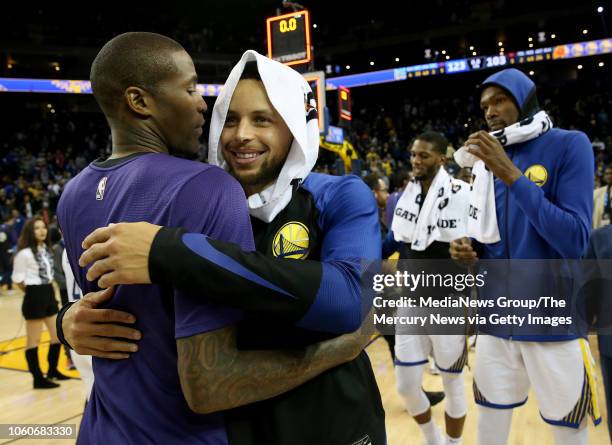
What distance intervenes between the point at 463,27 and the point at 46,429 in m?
24.6

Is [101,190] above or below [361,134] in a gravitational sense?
below

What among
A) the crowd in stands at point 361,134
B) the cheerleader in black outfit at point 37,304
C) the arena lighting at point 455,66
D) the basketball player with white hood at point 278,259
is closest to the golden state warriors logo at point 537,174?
the basketball player with white hood at point 278,259

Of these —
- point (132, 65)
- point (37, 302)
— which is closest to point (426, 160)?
point (132, 65)

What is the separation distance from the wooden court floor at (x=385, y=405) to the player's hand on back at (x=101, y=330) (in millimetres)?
2713

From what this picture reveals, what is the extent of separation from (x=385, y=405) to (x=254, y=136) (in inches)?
143

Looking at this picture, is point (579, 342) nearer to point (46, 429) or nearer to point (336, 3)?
point (46, 429)

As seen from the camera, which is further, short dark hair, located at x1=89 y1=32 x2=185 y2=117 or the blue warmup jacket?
the blue warmup jacket

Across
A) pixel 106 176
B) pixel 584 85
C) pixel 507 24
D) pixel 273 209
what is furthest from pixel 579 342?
pixel 584 85

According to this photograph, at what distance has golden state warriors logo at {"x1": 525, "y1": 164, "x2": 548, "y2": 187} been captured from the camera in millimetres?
2248

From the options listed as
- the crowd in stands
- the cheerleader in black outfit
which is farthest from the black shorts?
the crowd in stands

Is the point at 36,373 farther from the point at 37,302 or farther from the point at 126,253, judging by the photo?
the point at 126,253

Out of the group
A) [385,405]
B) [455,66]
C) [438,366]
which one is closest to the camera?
[438,366]

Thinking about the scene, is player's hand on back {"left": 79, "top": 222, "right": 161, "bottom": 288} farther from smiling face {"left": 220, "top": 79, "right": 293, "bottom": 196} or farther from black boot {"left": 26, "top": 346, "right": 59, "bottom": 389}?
black boot {"left": 26, "top": 346, "right": 59, "bottom": 389}

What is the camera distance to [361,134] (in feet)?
86.2
